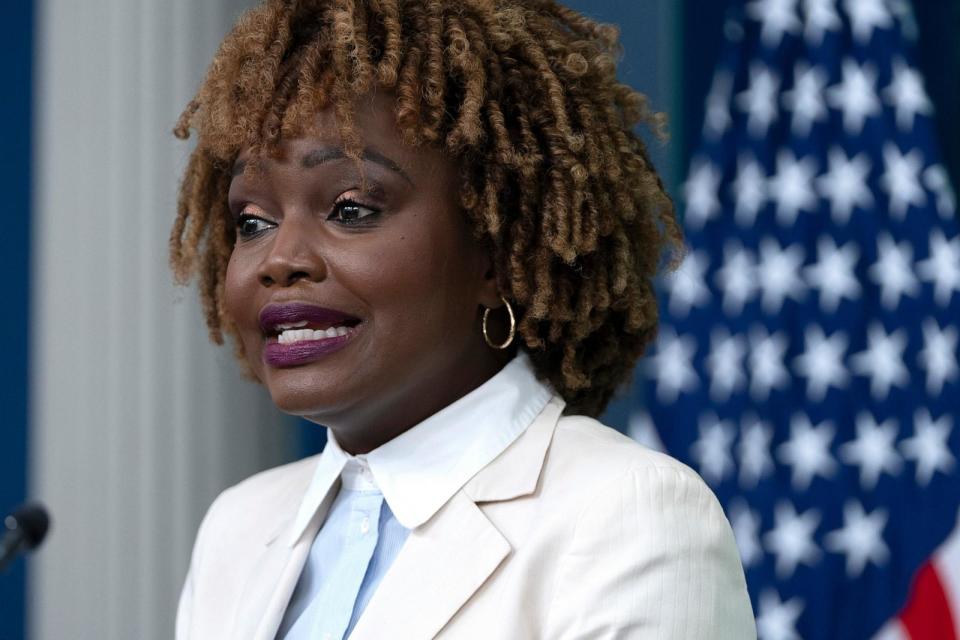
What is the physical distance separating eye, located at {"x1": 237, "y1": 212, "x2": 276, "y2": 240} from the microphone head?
0.48m

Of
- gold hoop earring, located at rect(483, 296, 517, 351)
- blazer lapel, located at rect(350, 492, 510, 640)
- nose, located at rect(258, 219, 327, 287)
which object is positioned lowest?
A: blazer lapel, located at rect(350, 492, 510, 640)

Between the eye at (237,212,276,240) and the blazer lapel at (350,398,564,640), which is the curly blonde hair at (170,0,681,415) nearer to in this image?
the eye at (237,212,276,240)

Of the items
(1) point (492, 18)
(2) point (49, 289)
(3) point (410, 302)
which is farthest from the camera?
(2) point (49, 289)

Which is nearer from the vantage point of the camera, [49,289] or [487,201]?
[487,201]

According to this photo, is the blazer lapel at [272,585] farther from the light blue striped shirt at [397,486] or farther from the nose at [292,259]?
the nose at [292,259]

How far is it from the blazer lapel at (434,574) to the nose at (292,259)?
344 millimetres

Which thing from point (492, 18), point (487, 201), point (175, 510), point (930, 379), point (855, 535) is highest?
point (492, 18)

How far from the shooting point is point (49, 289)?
298 centimetres

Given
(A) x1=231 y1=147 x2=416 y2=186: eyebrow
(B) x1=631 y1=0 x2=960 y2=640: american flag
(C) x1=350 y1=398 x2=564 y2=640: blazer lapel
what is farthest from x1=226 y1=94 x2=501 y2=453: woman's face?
(B) x1=631 y1=0 x2=960 y2=640: american flag

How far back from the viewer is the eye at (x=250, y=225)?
5.49 ft

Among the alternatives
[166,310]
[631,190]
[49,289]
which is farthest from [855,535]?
[49,289]

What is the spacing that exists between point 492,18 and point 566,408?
0.56 m

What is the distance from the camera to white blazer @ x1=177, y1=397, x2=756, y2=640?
55.4 inches

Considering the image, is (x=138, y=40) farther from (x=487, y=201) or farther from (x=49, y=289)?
(x=487, y=201)
